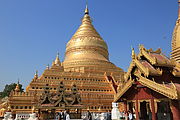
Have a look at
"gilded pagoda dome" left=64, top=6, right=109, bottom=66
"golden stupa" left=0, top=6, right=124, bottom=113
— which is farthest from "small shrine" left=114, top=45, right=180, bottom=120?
"gilded pagoda dome" left=64, top=6, right=109, bottom=66

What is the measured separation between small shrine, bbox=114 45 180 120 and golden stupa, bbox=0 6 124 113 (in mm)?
10965

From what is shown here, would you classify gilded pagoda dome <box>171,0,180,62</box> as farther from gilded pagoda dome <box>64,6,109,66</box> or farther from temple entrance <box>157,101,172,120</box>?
gilded pagoda dome <box>64,6,109,66</box>

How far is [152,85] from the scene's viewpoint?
33.9 ft

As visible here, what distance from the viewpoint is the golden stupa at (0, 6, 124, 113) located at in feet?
84.6

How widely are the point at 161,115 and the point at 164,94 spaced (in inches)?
139

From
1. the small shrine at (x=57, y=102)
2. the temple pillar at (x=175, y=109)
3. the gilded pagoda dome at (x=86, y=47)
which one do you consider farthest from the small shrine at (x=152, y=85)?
the gilded pagoda dome at (x=86, y=47)

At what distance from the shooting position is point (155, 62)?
36.8ft

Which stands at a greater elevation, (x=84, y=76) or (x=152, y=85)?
(x=84, y=76)

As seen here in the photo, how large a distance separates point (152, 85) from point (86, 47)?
33182 mm

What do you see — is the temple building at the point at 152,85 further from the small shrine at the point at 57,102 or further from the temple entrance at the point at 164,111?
the small shrine at the point at 57,102

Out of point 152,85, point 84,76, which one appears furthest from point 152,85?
point 84,76

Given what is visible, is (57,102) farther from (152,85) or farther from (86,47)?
(86,47)

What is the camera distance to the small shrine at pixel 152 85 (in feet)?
32.3

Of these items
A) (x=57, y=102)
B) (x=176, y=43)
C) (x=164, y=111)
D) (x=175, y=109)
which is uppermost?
(x=176, y=43)
